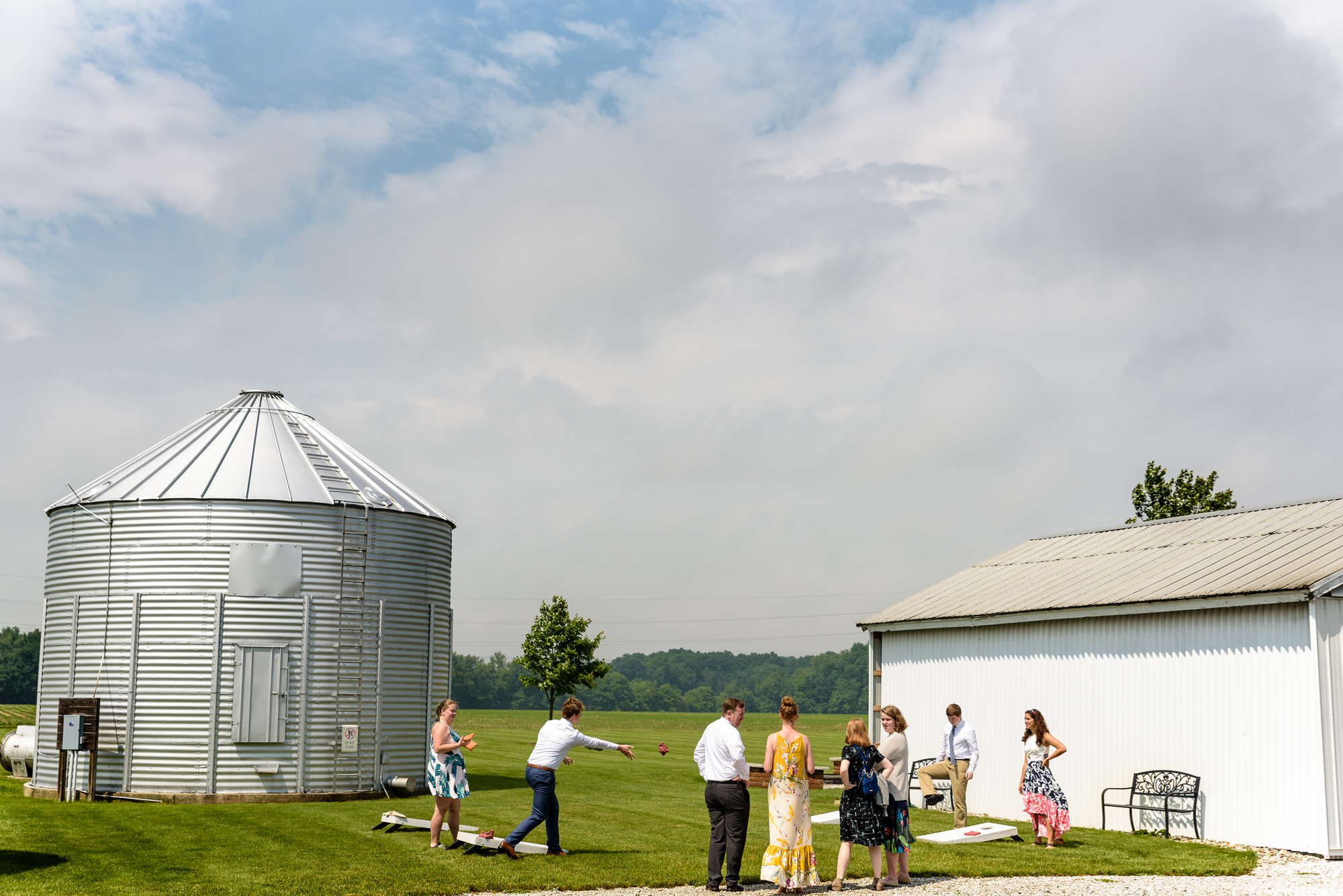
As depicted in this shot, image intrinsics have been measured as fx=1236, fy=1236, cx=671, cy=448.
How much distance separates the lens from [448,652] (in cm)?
2781

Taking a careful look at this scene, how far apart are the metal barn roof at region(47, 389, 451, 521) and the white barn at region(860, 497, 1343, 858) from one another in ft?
38.1

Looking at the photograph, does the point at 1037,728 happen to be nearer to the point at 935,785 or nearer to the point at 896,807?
the point at 896,807

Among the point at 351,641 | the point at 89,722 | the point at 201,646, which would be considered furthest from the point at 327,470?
the point at 89,722

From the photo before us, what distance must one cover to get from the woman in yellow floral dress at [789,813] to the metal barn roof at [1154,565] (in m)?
8.40

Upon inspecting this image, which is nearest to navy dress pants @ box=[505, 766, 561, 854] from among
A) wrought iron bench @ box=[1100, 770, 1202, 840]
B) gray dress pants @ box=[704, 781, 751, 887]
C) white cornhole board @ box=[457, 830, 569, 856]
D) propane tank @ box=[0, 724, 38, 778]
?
white cornhole board @ box=[457, 830, 569, 856]

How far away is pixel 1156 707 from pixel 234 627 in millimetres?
16984

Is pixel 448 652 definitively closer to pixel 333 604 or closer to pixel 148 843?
pixel 333 604

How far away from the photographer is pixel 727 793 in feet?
43.0

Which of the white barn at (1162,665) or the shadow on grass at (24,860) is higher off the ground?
the white barn at (1162,665)

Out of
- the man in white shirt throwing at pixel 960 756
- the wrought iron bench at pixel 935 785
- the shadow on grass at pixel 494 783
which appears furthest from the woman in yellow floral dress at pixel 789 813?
the shadow on grass at pixel 494 783

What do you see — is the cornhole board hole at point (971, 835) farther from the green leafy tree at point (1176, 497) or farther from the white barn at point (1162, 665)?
the green leafy tree at point (1176, 497)

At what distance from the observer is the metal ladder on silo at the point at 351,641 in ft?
82.1

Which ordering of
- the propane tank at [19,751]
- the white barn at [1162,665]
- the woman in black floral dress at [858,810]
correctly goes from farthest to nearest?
the propane tank at [19,751]
the white barn at [1162,665]
the woman in black floral dress at [858,810]

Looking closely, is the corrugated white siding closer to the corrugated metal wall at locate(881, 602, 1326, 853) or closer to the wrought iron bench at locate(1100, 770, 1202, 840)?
the corrugated metal wall at locate(881, 602, 1326, 853)
